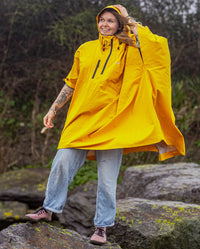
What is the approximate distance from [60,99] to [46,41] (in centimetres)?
520

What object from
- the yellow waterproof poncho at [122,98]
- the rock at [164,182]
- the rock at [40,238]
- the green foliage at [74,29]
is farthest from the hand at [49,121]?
the green foliage at [74,29]

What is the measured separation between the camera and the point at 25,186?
21.0 feet

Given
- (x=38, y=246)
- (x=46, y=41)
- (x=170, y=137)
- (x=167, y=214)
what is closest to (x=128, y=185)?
(x=167, y=214)

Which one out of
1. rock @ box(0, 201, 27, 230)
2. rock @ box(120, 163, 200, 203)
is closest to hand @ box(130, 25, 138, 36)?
rock @ box(120, 163, 200, 203)

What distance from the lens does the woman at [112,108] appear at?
2783 millimetres

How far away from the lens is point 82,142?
9.20ft

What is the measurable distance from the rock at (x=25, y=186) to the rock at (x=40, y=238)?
3.28 metres

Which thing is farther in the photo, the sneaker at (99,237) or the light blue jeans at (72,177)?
the sneaker at (99,237)

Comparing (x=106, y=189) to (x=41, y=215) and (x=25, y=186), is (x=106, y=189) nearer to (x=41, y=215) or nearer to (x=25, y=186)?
(x=41, y=215)

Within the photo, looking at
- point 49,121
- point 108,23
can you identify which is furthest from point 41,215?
point 108,23

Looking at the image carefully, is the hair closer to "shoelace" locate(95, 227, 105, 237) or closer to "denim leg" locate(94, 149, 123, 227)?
"denim leg" locate(94, 149, 123, 227)

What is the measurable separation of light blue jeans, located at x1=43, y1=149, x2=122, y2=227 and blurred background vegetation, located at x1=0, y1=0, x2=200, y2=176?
171 inches

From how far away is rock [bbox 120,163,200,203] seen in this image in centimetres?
434

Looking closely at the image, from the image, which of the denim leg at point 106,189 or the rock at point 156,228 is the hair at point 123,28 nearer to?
the denim leg at point 106,189
